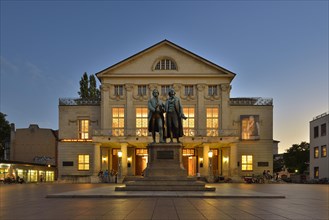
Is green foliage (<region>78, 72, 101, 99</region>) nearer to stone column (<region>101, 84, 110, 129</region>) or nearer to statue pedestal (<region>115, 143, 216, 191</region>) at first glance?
stone column (<region>101, 84, 110, 129</region>)

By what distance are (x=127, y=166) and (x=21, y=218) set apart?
133ft

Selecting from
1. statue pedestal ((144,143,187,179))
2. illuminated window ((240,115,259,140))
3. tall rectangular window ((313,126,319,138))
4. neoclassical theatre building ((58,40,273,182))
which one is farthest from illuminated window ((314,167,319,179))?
statue pedestal ((144,143,187,179))

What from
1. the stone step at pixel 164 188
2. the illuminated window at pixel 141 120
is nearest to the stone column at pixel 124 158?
the illuminated window at pixel 141 120

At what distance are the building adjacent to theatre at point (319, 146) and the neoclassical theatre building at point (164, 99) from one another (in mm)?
7758

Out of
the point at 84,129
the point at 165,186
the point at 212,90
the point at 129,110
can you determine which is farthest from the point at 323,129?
the point at 165,186

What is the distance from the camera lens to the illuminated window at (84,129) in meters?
54.8

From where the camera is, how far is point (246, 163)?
177 feet

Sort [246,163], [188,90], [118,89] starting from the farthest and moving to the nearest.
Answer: [246,163] < [188,90] < [118,89]

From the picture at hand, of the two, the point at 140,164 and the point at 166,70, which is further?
the point at 140,164

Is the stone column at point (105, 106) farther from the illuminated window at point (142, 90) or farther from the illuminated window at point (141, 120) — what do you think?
the illuminated window at point (142, 90)

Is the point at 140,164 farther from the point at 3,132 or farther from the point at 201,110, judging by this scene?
the point at 3,132

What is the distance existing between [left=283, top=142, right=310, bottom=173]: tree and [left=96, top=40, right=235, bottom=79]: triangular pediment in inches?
1893

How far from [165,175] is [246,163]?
34.1 m

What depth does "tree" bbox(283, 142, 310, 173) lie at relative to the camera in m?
91.6
